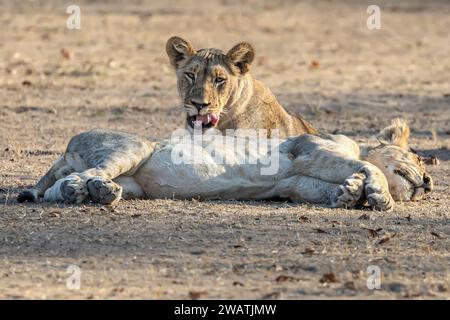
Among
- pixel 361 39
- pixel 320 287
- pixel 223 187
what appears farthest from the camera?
pixel 361 39

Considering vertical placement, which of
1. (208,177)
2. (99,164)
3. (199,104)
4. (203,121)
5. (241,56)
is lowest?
(208,177)

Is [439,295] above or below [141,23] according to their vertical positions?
below

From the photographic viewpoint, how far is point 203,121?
8461 millimetres

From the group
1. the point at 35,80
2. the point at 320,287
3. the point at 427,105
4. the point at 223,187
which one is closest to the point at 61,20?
the point at 35,80

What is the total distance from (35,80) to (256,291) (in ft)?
28.4

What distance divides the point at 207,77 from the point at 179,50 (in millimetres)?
462

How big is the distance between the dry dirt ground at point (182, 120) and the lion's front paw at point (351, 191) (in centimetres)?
10

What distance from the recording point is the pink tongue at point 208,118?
333 inches

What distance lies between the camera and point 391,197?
7.52m

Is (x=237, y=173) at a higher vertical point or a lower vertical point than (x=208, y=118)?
lower

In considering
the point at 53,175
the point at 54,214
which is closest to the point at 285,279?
the point at 54,214

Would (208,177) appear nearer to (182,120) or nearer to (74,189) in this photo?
(74,189)
